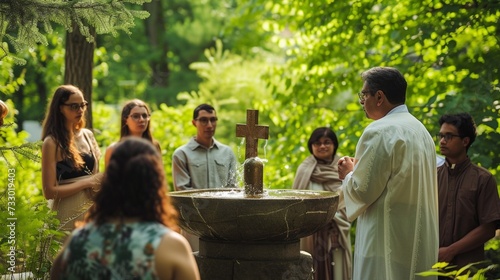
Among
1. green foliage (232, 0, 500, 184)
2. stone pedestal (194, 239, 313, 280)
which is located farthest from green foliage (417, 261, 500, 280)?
green foliage (232, 0, 500, 184)

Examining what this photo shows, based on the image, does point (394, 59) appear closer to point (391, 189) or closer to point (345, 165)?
point (345, 165)

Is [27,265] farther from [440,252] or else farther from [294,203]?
[440,252]

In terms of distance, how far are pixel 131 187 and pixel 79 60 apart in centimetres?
683

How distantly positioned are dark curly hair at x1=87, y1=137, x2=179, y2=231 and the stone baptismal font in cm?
220

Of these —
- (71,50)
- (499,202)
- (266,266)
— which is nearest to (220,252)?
(266,266)

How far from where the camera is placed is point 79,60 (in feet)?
33.7

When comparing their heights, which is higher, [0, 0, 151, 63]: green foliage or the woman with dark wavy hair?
[0, 0, 151, 63]: green foliage

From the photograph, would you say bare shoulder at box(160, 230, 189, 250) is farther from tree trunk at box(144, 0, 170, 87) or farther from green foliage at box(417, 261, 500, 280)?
tree trunk at box(144, 0, 170, 87)

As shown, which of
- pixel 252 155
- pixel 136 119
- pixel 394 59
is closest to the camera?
pixel 252 155

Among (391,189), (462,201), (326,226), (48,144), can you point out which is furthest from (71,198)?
(462,201)

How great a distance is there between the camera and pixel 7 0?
630 centimetres

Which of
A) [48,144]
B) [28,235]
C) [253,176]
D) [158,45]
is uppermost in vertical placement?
[158,45]

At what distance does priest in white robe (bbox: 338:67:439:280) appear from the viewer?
19.4ft

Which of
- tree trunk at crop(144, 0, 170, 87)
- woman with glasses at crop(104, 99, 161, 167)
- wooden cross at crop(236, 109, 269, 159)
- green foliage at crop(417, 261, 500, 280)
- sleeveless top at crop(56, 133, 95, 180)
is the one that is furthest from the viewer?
tree trunk at crop(144, 0, 170, 87)
